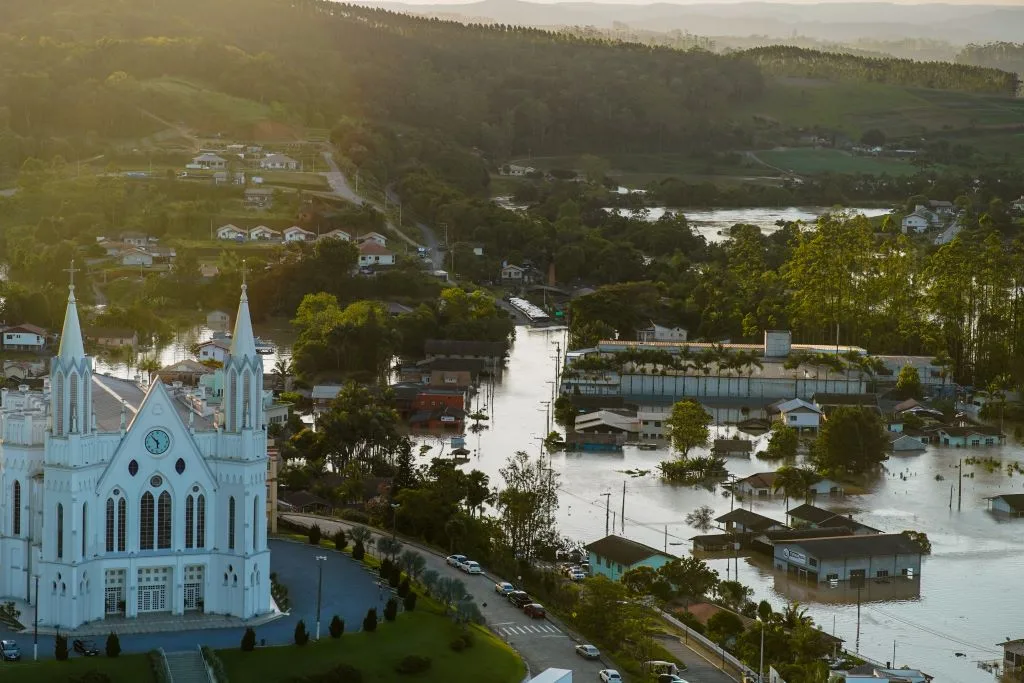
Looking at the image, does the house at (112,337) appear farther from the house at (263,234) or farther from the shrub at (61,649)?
the shrub at (61,649)

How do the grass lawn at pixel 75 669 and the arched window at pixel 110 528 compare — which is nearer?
the grass lawn at pixel 75 669

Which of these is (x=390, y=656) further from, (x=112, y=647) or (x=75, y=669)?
(x=75, y=669)

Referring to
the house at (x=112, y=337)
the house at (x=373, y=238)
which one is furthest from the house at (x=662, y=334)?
the house at (x=112, y=337)

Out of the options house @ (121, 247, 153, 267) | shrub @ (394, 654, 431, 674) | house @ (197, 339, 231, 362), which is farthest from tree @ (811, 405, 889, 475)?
house @ (121, 247, 153, 267)

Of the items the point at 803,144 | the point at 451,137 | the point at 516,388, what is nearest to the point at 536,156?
the point at 451,137

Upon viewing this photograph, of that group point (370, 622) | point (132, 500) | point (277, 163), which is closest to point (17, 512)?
point (132, 500)

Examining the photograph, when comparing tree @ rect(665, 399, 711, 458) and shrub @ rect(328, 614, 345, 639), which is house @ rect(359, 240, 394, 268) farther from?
shrub @ rect(328, 614, 345, 639)
